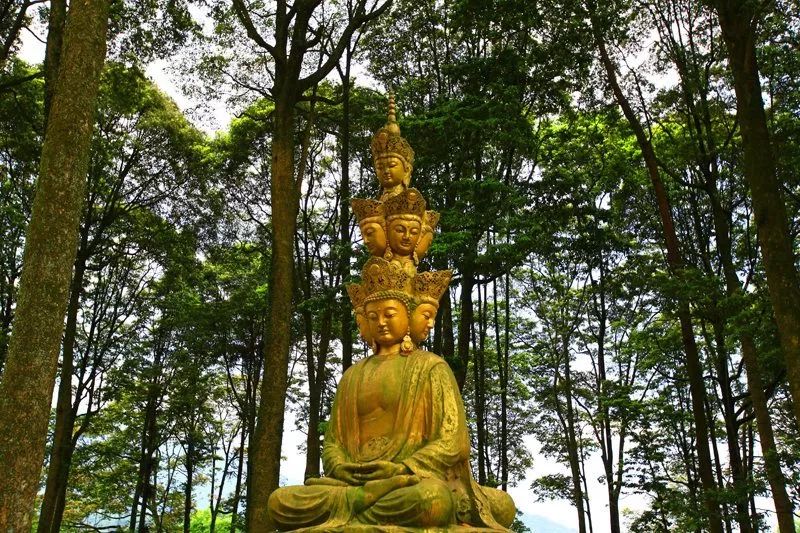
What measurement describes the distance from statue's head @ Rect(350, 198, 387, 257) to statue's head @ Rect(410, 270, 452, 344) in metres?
0.50

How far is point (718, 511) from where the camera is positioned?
12047 millimetres

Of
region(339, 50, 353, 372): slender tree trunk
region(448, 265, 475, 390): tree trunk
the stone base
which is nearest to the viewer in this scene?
the stone base

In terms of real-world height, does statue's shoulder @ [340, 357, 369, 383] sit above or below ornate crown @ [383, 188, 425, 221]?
below

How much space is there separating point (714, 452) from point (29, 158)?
1707 centimetres

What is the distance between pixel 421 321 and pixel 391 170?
1597mm

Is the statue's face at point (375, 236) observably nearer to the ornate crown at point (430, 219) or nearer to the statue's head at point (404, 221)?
the statue's head at point (404, 221)

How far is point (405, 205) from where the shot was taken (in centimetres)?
673

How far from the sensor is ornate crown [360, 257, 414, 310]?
6363 millimetres

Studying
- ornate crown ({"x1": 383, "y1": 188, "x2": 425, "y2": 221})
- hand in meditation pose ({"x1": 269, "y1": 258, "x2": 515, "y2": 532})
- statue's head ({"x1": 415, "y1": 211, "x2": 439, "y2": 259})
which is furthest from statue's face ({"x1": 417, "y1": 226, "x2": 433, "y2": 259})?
hand in meditation pose ({"x1": 269, "y1": 258, "x2": 515, "y2": 532})

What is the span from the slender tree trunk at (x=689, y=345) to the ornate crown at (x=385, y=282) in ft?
22.8

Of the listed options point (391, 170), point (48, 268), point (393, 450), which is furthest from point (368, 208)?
point (48, 268)

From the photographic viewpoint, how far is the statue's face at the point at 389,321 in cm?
631

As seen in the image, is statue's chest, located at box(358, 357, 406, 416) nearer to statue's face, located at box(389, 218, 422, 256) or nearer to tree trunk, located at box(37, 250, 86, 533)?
statue's face, located at box(389, 218, 422, 256)

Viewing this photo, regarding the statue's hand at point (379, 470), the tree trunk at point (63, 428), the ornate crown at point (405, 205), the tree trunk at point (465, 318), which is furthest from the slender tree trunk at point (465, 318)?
the tree trunk at point (63, 428)
